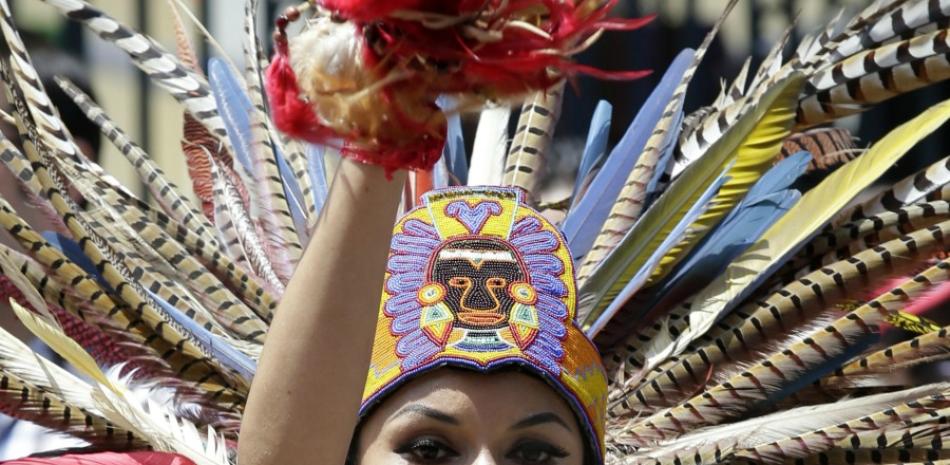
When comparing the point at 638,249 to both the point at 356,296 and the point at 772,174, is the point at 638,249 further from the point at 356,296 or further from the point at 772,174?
the point at 356,296

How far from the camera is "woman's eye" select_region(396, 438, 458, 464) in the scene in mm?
2194

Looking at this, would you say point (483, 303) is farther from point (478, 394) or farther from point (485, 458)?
point (485, 458)

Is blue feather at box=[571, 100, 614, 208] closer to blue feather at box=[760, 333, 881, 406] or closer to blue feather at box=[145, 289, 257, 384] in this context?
blue feather at box=[760, 333, 881, 406]

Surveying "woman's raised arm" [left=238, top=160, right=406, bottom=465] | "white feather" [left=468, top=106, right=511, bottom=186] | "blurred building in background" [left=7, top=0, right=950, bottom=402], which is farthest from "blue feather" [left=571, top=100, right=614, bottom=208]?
"blurred building in background" [left=7, top=0, right=950, bottom=402]

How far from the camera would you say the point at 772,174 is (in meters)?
2.88

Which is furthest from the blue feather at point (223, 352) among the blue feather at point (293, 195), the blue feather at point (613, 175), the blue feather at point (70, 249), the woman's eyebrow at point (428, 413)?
the blue feather at point (613, 175)

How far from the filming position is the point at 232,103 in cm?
297

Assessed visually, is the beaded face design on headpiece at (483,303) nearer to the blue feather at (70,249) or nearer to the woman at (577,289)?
the woman at (577,289)

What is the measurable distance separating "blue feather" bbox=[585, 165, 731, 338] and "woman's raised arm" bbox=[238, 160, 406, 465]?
1.28 meters

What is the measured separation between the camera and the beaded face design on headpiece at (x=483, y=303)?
2.28 meters

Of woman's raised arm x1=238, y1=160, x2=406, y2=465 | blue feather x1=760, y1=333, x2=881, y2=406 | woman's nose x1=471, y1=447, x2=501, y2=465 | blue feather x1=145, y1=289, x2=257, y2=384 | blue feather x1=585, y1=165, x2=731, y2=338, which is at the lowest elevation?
woman's raised arm x1=238, y1=160, x2=406, y2=465

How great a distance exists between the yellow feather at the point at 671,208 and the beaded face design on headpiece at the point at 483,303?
0.28 meters

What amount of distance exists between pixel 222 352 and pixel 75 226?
31cm

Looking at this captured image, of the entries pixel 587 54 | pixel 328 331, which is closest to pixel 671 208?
pixel 328 331
